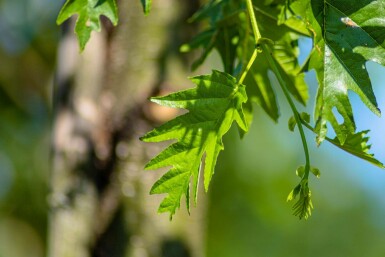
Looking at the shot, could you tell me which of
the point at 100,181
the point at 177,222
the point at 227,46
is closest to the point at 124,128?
the point at 100,181

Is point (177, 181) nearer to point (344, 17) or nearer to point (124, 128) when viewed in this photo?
point (344, 17)

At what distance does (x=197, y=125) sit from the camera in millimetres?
1118

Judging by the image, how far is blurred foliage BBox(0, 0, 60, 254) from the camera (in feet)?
22.1

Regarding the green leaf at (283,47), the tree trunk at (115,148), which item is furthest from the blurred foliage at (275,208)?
the green leaf at (283,47)

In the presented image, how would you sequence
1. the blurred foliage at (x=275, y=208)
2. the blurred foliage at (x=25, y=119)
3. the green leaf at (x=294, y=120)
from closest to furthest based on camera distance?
the green leaf at (x=294, y=120), the blurred foliage at (x=25, y=119), the blurred foliage at (x=275, y=208)

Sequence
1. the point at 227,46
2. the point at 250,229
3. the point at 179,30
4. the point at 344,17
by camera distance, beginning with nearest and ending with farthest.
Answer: the point at 344,17, the point at 227,46, the point at 179,30, the point at 250,229

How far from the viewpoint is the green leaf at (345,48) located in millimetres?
1082

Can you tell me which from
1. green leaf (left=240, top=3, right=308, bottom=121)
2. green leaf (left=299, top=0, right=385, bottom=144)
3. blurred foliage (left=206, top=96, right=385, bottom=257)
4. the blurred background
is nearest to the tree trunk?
green leaf (left=240, top=3, right=308, bottom=121)

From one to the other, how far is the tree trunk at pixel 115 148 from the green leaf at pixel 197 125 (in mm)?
1008

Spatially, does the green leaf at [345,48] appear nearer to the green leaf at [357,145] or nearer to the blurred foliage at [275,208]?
the green leaf at [357,145]

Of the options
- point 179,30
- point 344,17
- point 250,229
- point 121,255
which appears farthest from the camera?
point 250,229

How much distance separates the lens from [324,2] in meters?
1.10

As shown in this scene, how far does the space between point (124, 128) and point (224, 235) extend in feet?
21.4

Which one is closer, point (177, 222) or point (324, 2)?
point (324, 2)
